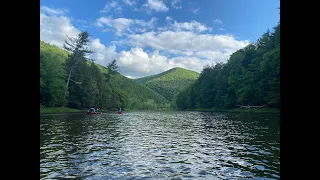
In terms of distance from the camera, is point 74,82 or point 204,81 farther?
point 204,81

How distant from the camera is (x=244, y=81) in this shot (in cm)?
8106

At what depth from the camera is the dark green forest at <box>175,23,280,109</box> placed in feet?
199

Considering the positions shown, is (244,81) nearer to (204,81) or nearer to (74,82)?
(204,81)

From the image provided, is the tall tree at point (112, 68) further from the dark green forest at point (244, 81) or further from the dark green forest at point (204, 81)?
the dark green forest at point (244, 81)

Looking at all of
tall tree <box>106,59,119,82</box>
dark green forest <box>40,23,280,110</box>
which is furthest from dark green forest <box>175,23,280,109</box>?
tall tree <box>106,59,119,82</box>

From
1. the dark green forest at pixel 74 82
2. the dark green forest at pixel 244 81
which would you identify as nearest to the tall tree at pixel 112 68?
the dark green forest at pixel 74 82

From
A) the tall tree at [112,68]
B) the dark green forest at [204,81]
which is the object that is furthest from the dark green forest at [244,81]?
the tall tree at [112,68]

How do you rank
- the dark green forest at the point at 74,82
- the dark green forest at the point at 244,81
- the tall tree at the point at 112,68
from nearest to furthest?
the dark green forest at the point at 244,81 < the dark green forest at the point at 74,82 < the tall tree at the point at 112,68

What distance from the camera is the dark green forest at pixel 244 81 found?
6072 centimetres

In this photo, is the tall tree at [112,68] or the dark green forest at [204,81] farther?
the tall tree at [112,68]

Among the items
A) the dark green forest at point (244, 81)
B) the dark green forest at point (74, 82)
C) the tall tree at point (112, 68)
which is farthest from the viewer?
the tall tree at point (112, 68)

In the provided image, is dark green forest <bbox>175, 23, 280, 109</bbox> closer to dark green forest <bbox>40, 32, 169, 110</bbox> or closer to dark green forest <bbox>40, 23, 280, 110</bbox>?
dark green forest <bbox>40, 23, 280, 110</bbox>

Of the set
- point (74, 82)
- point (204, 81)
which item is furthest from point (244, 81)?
point (74, 82)
